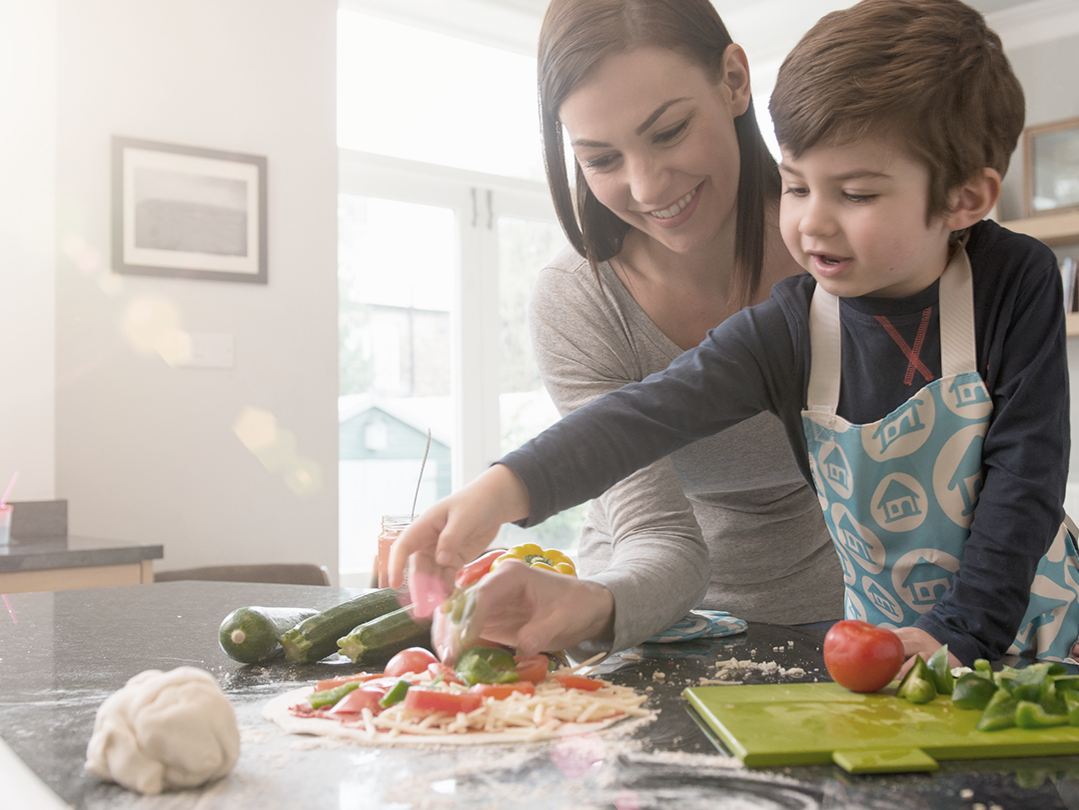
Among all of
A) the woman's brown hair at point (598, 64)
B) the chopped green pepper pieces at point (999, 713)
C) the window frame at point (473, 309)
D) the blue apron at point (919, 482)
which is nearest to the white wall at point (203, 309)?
the window frame at point (473, 309)

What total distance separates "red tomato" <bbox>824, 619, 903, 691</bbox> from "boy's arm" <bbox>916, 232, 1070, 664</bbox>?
0.13m

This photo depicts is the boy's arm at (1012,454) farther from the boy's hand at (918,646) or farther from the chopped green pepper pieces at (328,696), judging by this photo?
the chopped green pepper pieces at (328,696)

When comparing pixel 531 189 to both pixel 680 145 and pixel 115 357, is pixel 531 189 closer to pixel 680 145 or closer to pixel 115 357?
pixel 115 357

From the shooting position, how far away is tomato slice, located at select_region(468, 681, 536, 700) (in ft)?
2.68

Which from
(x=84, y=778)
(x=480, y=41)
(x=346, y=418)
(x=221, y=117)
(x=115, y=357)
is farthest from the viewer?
(x=480, y=41)

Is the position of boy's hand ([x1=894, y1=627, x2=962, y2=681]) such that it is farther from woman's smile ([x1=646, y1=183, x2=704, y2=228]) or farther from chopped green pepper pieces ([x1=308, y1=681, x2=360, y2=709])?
woman's smile ([x1=646, y1=183, x2=704, y2=228])

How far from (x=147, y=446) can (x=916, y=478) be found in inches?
109

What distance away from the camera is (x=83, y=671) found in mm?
987

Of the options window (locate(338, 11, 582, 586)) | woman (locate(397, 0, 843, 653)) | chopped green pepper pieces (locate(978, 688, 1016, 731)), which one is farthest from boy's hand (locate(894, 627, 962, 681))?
window (locate(338, 11, 582, 586))

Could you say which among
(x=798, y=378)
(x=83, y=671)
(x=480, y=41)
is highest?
(x=480, y=41)

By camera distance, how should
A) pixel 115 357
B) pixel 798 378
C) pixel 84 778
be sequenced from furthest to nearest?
pixel 115 357
pixel 798 378
pixel 84 778

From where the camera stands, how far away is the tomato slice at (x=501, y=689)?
0.82 meters

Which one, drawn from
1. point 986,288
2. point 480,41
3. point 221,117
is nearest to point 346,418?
point 221,117

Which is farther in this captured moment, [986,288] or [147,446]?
[147,446]
